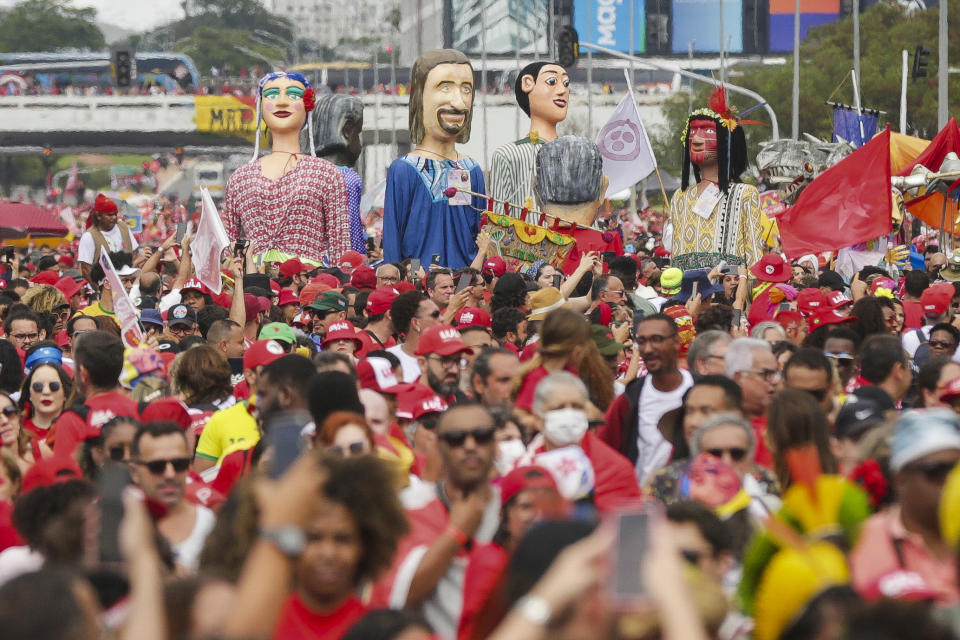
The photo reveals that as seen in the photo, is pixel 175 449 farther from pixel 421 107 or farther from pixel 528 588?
pixel 421 107

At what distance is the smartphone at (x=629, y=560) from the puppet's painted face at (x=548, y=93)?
48.0 feet

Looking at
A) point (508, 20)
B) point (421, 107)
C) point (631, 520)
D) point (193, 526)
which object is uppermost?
point (508, 20)

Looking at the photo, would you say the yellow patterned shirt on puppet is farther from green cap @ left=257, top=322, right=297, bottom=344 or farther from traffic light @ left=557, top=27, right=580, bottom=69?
traffic light @ left=557, top=27, right=580, bottom=69

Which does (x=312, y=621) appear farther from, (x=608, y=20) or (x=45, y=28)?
(x=45, y=28)

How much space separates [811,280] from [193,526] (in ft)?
32.1

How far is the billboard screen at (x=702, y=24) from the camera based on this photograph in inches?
4080

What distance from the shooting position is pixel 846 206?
49.3ft

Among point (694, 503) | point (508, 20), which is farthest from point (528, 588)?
point (508, 20)

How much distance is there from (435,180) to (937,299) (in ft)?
20.0

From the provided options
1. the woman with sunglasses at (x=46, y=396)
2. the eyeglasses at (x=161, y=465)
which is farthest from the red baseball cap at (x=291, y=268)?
the eyeglasses at (x=161, y=465)

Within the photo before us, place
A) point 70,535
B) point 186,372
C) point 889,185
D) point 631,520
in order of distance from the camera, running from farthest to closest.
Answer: point 889,185 < point 186,372 < point 70,535 < point 631,520

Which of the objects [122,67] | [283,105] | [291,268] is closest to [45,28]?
[122,67]

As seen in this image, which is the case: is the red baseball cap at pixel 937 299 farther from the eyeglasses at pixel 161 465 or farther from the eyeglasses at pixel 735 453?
the eyeglasses at pixel 161 465

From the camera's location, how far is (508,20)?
102 metres
